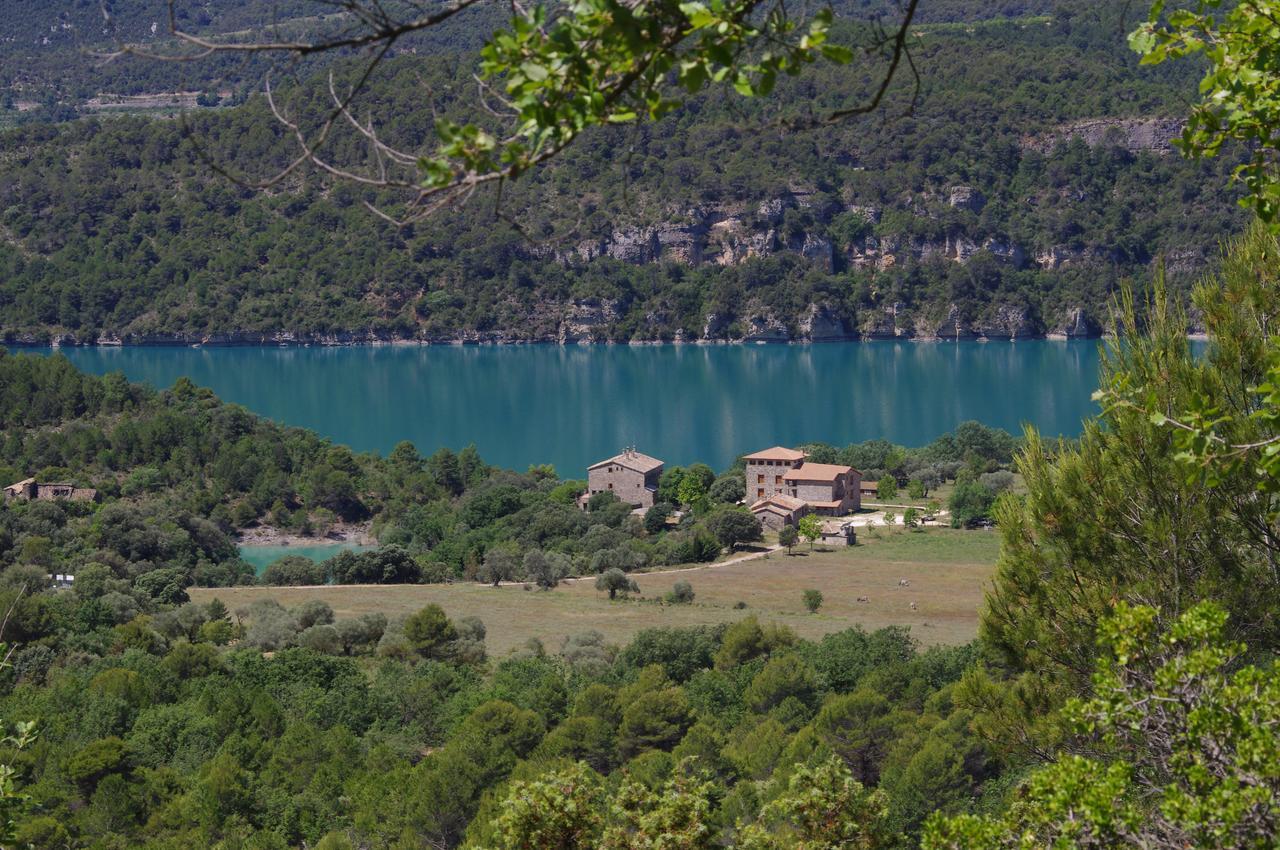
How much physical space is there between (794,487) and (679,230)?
72.4 m

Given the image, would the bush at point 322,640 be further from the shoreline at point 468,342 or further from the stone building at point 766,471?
the shoreline at point 468,342

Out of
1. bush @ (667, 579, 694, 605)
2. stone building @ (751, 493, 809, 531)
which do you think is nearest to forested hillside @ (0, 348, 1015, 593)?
stone building @ (751, 493, 809, 531)

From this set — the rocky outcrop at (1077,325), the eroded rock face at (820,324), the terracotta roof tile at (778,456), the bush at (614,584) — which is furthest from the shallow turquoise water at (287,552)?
the rocky outcrop at (1077,325)

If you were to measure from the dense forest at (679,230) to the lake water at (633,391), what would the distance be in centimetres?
368

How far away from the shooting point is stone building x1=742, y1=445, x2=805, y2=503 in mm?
34406

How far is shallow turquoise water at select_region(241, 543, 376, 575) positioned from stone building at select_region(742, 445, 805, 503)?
9606 millimetres

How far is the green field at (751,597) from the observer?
20.9m

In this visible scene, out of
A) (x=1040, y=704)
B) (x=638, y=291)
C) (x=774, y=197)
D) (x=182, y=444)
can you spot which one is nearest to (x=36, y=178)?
(x=638, y=291)

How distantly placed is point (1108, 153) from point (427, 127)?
4998 cm

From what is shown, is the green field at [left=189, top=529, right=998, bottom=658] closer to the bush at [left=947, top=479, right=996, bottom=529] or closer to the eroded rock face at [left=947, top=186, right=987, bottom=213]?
the bush at [left=947, top=479, right=996, bottom=529]

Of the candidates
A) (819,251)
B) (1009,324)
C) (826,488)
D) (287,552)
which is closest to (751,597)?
(826,488)

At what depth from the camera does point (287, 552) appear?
31875mm

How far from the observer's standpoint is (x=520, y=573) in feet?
86.7

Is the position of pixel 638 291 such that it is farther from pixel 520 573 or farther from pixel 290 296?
pixel 520 573
